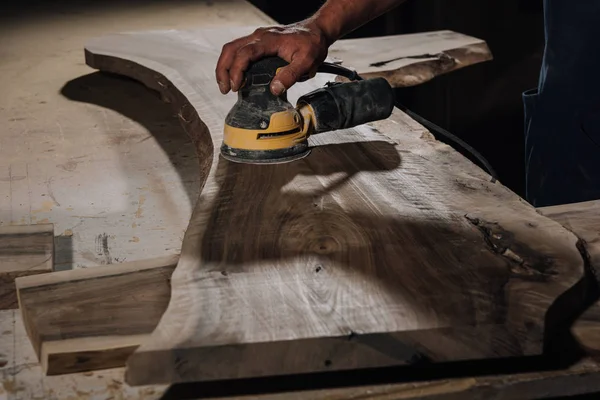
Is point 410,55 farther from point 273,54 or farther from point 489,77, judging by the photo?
point 489,77

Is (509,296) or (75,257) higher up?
(509,296)

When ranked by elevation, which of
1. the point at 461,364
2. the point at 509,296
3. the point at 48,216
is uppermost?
the point at 509,296

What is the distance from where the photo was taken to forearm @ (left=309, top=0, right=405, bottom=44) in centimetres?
190

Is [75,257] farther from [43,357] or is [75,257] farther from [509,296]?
[509,296]

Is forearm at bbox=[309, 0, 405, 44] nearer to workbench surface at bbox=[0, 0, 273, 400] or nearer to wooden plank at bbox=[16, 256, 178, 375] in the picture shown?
workbench surface at bbox=[0, 0, 273, 400]

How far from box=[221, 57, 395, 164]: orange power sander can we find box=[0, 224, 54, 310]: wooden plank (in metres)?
0.43

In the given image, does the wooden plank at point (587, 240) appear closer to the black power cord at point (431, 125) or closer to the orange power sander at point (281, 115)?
the black power cord at point (431, 125)

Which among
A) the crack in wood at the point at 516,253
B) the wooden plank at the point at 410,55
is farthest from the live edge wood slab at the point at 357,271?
the wooden plank at the point at 410,55

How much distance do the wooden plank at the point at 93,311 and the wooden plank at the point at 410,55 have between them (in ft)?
4.96

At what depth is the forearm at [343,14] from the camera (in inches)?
74.7

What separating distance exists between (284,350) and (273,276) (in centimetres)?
18

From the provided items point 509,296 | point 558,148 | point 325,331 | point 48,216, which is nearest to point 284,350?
point 325,331

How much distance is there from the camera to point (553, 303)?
44.6 inches

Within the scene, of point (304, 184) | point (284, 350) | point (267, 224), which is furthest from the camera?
point (304, 184)
